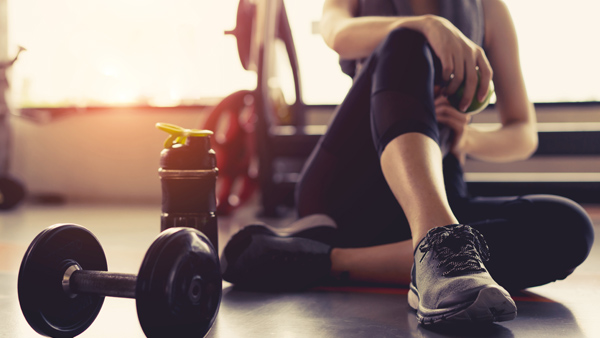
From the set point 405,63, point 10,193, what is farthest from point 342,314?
point 10,193

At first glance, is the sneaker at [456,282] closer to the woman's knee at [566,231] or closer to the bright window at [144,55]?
the woman's knee at [566,231]

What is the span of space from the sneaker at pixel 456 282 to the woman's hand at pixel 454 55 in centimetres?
30

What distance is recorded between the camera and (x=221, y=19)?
3.58m

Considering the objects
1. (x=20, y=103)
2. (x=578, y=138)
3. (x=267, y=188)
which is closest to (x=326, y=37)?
(x=267, y=188)

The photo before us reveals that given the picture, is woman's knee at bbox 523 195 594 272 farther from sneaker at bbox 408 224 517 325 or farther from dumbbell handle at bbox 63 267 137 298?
dumbbell handle at bbox 63 267 137 298

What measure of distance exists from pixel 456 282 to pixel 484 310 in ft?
0.17

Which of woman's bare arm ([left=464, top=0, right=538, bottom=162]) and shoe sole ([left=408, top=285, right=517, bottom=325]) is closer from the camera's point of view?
shoe sole ([left=408, top=285, right=517, bottom=325])

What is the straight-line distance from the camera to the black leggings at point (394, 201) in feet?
3.05

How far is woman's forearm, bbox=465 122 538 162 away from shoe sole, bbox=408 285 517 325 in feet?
1.96

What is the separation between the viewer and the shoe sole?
723mm

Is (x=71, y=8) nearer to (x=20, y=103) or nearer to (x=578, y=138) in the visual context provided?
(x=20, y=103)

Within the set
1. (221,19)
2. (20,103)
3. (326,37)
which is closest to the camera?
(326,37)

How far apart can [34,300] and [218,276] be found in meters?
0.25

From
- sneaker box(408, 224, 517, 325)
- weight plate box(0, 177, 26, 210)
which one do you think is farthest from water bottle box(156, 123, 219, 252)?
weight plate box(0, 177, 26, 210)
